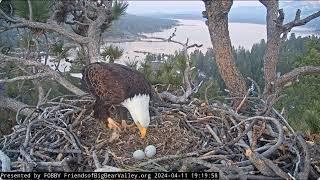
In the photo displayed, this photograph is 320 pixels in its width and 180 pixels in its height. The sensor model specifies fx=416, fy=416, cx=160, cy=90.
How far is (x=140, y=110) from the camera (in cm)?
283

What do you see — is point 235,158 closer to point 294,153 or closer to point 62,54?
point 294,153

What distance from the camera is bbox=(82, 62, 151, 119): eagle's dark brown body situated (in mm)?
2949

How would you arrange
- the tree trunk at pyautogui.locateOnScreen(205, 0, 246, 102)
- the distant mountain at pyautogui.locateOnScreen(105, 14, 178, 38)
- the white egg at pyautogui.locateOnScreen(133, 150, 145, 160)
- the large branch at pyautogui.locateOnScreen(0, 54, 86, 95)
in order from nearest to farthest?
the white egg at pyautogui.locateOnScreen(133, 150, 145, 160) < the large branch at pyautogui.locateOnScreen(0, 54, 86, 95) < the tree trunk at pyautogui.locateOnScreen(205, 0, 246, 102) < the distant mountain at pyautogui.locateOnScreen(105, 14, 178, 38)

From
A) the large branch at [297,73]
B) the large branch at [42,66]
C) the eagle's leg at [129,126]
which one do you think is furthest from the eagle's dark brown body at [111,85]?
the large branch at [297,73]

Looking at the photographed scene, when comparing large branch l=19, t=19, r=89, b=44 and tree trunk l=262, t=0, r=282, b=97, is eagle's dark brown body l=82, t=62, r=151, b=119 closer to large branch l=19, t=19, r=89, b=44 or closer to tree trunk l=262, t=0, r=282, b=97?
large branch l=19, t=19, r=89, b=44

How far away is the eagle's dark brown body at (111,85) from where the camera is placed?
2949mm

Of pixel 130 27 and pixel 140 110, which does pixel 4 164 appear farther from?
pixel 130 27

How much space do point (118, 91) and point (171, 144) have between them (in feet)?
1.75

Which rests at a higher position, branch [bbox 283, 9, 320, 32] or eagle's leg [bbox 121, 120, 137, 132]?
branch [bbox 283, 9, 320, 32]

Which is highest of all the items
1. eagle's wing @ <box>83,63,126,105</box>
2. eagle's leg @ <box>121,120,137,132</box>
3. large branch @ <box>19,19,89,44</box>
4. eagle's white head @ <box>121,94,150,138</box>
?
large branch @ <box>19,19,89,44</box>

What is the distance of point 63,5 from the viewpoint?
4.40m

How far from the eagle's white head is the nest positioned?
10 cm

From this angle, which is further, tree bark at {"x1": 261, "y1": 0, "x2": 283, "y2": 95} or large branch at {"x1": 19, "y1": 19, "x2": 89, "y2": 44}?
tree bark at {"x1": 261, "y1": 0, "x2": 283, "y2": 95}

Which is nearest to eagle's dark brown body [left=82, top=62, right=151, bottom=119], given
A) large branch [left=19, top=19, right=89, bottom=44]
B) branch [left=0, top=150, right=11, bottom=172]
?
branch [left=0, top=150, right=11, bottom=172]
